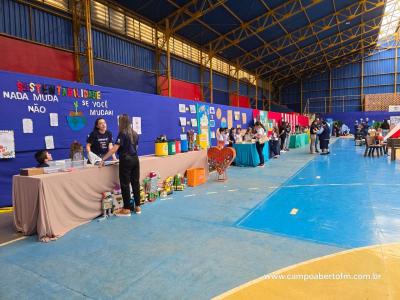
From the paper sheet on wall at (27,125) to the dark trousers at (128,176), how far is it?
73.6 inches

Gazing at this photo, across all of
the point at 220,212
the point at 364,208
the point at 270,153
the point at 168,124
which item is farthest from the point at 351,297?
the point at 270,153

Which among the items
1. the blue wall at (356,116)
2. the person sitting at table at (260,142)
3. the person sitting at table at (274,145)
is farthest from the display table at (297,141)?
the blue wall at (356,116)

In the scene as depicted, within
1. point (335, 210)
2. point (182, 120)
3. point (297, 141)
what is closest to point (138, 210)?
point (335, 210)

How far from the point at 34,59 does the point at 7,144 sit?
220 inches

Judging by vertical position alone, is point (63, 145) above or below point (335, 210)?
above

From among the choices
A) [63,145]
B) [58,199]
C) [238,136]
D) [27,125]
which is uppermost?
[27,125]

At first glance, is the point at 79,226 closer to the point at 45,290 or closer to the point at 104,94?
the point at 45,290

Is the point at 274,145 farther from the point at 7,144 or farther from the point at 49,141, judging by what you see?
the point at 7,144

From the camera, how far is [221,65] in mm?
20781

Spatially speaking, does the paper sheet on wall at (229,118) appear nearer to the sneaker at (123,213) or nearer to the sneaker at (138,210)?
the sneaker at (138,210)

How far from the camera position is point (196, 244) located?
315cm

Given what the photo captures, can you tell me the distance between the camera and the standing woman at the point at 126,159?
4.10 m

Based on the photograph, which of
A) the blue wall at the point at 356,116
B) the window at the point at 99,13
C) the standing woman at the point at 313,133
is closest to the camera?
the window at the point at 99,13

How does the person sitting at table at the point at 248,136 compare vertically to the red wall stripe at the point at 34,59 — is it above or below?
below
